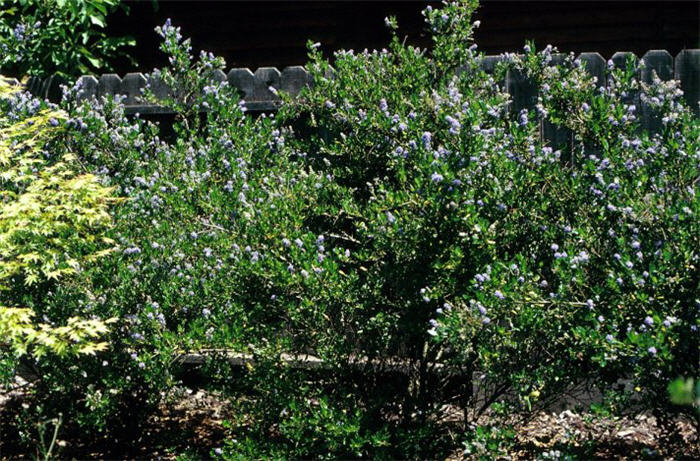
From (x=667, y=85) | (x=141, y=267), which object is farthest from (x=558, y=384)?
(x=141, y=267)

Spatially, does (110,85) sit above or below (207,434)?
above

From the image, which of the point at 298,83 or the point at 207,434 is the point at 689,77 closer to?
the point at 298,83

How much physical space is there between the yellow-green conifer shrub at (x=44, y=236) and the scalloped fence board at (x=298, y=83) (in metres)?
1.10

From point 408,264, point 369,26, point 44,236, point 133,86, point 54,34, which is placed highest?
point 369,26

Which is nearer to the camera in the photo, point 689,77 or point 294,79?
point 689,77

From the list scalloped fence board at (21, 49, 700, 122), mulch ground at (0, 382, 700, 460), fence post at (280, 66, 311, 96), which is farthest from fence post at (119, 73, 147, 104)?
mulch ground at (0, 382, 700, 460)

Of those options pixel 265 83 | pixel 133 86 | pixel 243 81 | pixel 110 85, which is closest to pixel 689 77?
pixel 265 83

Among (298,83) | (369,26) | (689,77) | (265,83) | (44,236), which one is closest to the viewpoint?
(44,236)

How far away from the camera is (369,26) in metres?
9.08

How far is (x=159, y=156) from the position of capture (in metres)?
4.69

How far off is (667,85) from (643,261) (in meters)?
1.04

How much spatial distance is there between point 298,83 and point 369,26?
147 inches

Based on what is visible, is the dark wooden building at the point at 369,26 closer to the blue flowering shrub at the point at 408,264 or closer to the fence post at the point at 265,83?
the fence post at the point at 265,83

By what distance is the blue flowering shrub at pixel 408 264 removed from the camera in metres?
3.28
